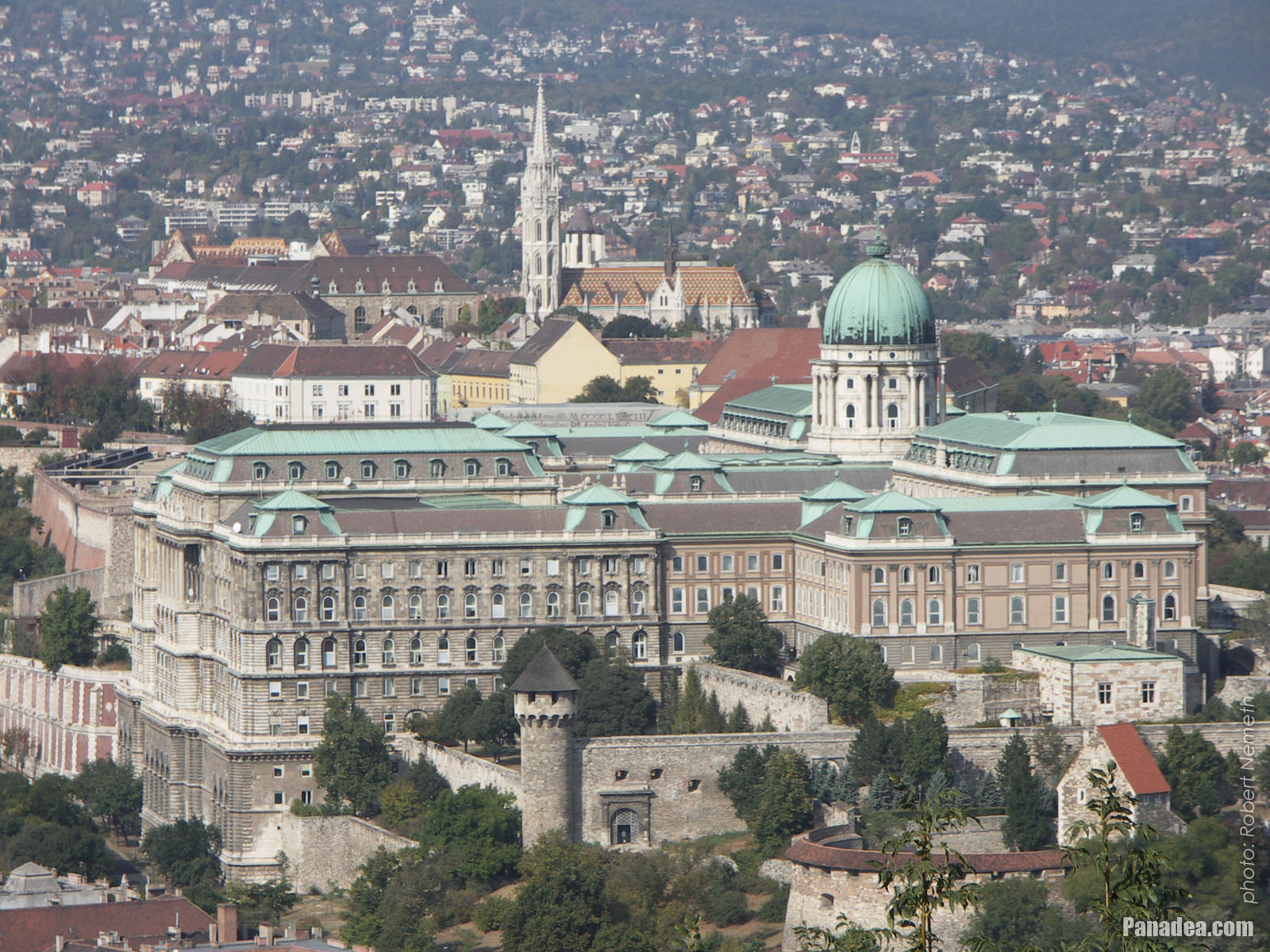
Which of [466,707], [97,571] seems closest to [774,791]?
[466,707]

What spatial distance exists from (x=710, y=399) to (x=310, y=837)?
65.8 m

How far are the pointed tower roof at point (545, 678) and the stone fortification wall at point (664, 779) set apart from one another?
7.83 ft

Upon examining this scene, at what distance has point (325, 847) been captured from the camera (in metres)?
120

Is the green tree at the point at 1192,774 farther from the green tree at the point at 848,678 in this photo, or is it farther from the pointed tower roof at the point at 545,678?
the pointed tower roof at the point at 545,678

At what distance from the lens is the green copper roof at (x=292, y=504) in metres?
123

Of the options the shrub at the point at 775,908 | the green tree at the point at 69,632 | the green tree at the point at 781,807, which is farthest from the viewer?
the green tree at the point at 69,632

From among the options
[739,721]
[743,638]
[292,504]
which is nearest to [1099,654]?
[739,721]

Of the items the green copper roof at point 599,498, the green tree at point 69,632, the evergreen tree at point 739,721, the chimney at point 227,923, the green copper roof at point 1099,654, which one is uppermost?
the green copper roof at point 599,498

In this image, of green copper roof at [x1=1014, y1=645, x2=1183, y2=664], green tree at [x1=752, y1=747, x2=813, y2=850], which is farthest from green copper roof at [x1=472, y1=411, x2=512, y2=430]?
green tree at [x1=752, y1=747, x2=813, y2=850]

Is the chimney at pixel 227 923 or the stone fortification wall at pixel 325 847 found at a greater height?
the stone fortification wall at pixel 325 847

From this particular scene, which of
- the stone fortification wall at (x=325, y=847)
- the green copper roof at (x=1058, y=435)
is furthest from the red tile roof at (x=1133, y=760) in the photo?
the stone fortification wall at (x=325, y=847)

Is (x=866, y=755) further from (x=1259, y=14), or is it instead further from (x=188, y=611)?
(x=1259, y=14)

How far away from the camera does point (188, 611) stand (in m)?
130

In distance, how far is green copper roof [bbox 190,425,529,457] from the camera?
13488 cm
